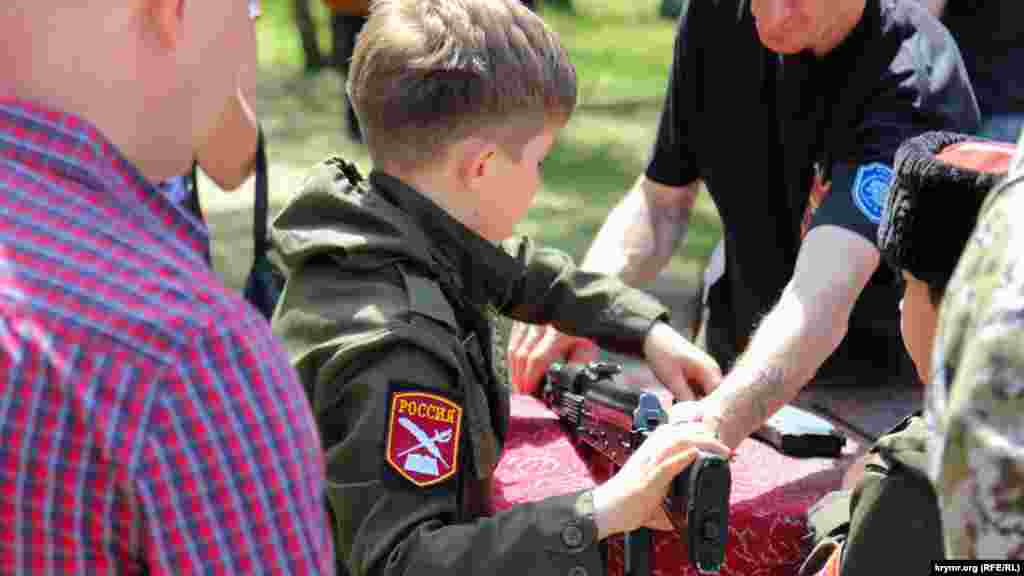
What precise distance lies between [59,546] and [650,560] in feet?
3.86

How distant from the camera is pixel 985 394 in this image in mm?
1042

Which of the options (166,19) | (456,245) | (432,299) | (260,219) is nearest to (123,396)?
(166,19)

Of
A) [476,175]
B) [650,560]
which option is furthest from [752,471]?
[476,175]

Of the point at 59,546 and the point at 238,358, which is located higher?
the point at 238,358

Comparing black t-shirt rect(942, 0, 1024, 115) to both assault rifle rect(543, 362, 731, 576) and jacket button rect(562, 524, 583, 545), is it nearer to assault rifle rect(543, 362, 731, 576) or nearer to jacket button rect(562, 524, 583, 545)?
assault rifle rect(543, 362, 731, 576)

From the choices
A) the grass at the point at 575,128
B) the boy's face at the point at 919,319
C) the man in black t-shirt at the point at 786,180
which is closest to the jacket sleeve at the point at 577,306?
the man in black t-shirt at the point at 786,180

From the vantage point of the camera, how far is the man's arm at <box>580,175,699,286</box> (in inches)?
129

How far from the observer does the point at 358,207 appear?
216 centimetres

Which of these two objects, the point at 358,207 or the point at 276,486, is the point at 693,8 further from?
the point at 276,486

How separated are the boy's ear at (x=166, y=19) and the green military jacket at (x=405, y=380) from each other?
34.2 inches

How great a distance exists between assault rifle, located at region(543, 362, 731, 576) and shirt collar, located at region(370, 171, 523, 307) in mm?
257

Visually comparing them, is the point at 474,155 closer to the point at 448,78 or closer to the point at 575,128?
the point at 448,78

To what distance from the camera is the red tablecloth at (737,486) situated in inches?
87.0

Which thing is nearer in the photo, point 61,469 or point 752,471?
point 61,469
